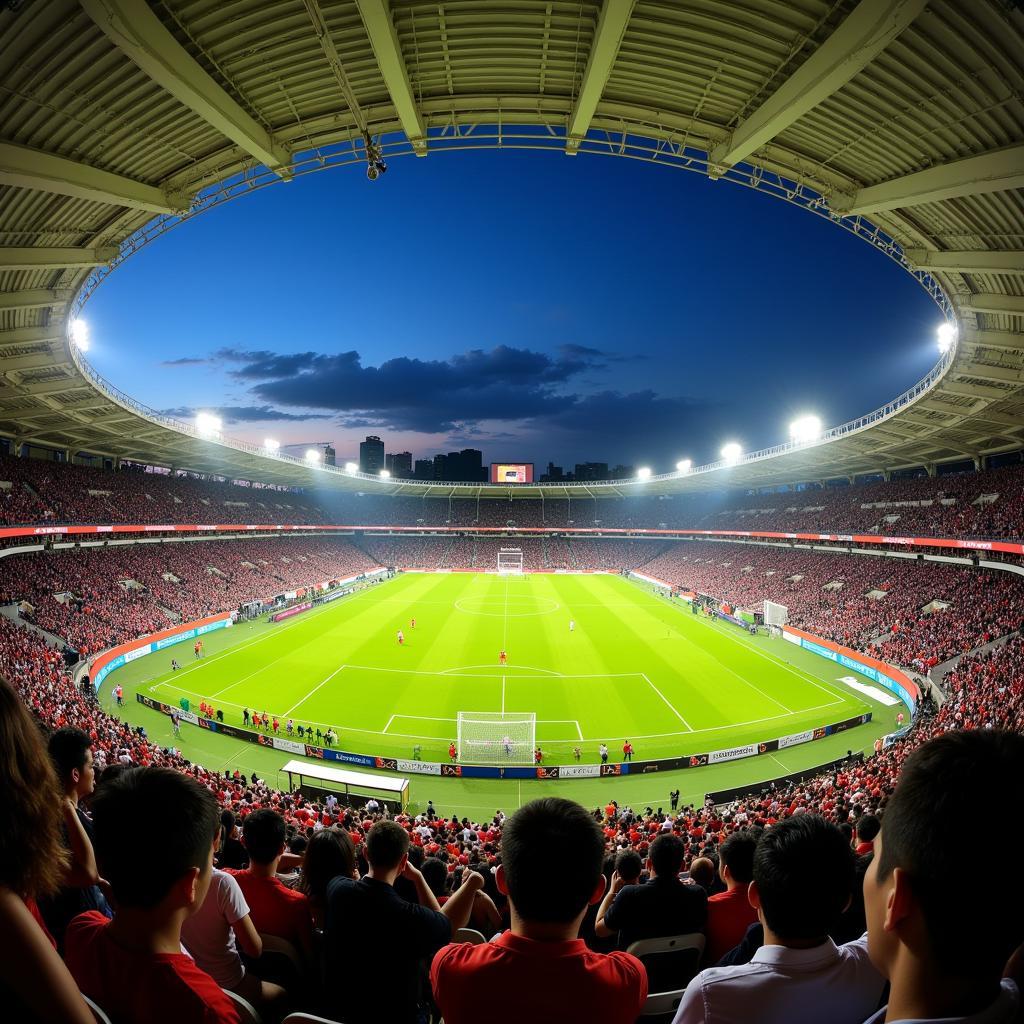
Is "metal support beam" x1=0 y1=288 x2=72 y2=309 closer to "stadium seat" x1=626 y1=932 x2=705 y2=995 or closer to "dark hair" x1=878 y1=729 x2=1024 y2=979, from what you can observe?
"stadium seat" x1=626 y1=932 x2=705 y2=995

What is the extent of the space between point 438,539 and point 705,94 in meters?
81.6

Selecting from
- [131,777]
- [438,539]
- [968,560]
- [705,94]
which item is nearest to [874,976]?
[131,777]

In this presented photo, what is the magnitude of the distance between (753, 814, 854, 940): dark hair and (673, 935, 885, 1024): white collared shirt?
11 cm

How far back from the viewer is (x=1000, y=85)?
360 inches

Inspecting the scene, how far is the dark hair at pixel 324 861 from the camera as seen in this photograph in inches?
176

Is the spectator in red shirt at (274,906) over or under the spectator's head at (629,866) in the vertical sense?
over

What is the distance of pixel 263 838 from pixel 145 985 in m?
2.77

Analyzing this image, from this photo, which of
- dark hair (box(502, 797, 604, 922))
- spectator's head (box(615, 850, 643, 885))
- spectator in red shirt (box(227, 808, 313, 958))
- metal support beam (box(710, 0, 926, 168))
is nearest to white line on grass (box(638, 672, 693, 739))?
spectator's head (box(615, 850, 643, 885))

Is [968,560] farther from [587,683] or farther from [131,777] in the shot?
[131,777]

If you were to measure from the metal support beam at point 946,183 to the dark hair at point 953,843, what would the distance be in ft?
45.0

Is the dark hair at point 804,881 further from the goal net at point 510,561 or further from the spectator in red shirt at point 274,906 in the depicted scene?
the goal net at point 510,561

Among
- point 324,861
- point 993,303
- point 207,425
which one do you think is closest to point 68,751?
point 324,861

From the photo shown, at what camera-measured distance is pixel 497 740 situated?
22734 mm

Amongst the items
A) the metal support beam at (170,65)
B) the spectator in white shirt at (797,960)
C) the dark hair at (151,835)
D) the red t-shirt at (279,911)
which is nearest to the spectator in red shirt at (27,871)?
the dark hair at (151,835)
